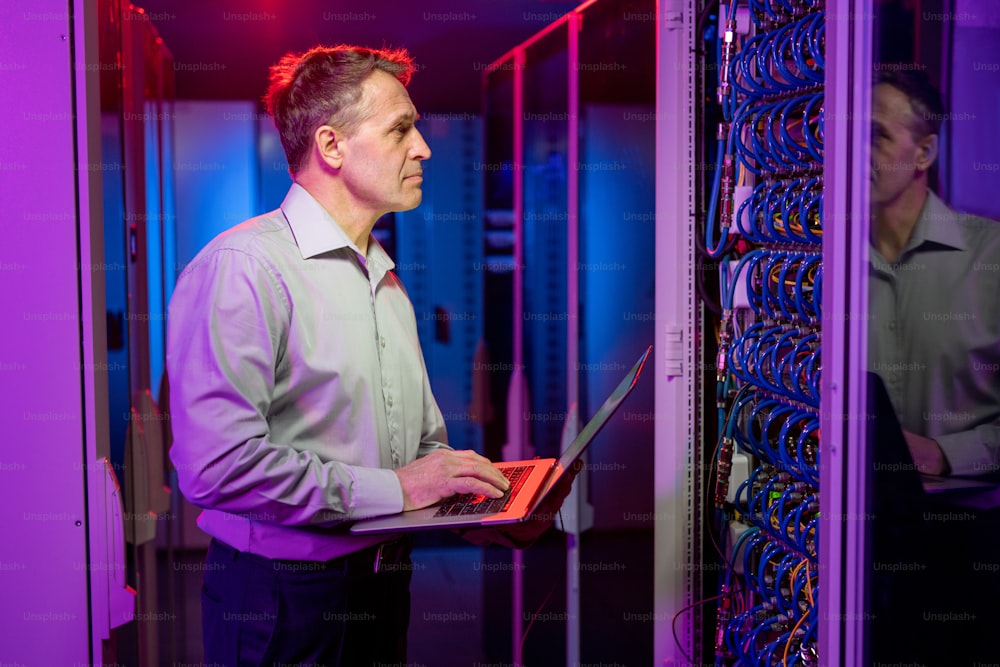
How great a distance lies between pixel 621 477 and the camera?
9.49 feet

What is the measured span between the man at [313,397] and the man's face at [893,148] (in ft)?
3.06

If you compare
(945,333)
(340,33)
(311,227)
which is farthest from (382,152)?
(340,33)

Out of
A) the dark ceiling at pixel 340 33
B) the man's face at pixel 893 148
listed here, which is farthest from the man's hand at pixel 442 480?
the dark ceiling at pixel 340 33

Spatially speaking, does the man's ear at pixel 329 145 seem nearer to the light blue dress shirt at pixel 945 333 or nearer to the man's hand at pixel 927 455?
the light blue dress shirt at pixel 945 333

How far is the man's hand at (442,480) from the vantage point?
178 cm

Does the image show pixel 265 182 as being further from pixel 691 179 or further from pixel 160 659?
pixel 691 179

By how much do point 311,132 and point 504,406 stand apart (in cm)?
248

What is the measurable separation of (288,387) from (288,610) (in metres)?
0.44

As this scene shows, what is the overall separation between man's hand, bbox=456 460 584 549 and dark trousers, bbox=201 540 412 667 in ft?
0.83

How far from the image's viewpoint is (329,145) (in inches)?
77.4

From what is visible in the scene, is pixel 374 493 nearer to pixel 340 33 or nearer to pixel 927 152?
pixel 927 152

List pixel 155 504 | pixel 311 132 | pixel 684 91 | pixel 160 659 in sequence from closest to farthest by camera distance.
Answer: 1. pixel 311 132
2. pixel 684 91
3. pixel 155 504
4. pixel 160 659

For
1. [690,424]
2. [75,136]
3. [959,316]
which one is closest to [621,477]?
[690,424]

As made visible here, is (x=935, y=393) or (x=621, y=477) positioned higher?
(x=935, y=393)
